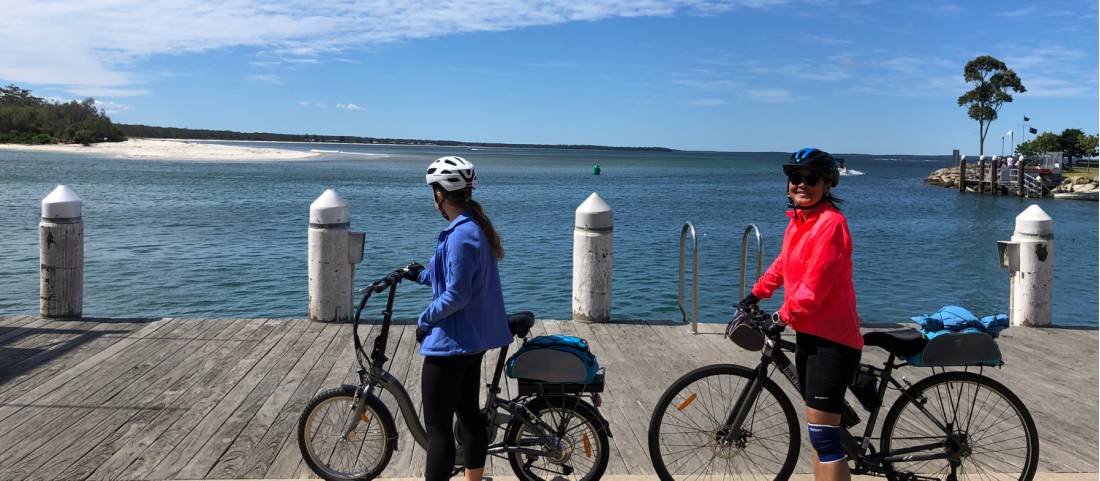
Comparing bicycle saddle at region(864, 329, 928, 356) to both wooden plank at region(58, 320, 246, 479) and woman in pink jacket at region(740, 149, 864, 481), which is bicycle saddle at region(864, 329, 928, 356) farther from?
wooden plank at region(58, 320, 246, 479)

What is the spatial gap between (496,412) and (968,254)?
2917cm

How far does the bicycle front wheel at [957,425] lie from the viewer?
406 cm

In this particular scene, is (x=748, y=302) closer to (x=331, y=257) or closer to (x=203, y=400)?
(x=203, y=400)

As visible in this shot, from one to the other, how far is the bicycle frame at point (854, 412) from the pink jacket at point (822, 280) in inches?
8.8

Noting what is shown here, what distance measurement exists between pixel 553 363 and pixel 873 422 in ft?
4.71

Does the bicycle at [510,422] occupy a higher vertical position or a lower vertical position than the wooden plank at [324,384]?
higher

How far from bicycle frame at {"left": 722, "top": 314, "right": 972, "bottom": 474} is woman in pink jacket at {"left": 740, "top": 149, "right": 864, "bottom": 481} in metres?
0.11

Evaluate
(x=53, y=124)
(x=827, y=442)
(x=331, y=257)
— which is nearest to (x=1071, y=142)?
(x=331, y=257)

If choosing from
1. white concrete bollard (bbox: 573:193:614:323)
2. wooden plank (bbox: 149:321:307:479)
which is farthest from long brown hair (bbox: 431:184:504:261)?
white concrete bollard (bbox: 573:193:614:323)

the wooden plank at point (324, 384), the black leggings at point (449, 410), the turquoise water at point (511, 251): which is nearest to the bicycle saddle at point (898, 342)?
the black leggings at point (449, 410)

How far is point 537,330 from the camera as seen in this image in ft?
27.7

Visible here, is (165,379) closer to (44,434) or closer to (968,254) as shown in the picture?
(44,434)

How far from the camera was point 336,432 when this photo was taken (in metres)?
4.26

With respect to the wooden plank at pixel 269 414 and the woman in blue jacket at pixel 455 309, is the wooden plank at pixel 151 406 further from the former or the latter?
the woman in blue jacket at pixel 455 309
